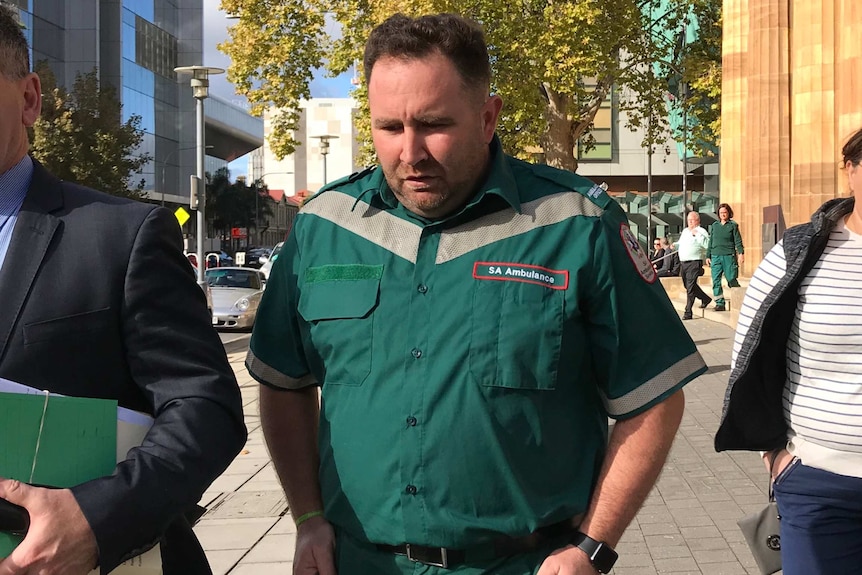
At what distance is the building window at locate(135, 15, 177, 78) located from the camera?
76.4 m

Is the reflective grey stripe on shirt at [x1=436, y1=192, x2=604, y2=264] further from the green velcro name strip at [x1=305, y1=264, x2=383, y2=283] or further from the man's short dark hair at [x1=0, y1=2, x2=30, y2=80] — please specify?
the man's short dark hair at [x1=0, y1=2, x2=30, y2=80]

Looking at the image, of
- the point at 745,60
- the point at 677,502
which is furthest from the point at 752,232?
the point at 677,502

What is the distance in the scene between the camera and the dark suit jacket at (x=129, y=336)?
185cm

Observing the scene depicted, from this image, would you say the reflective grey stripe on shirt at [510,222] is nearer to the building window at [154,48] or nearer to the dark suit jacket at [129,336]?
the dark suit jacket at [129,336]

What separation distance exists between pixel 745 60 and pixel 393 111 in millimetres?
21634

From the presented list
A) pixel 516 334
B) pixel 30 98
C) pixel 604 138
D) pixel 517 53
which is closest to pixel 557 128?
pixel 517 53

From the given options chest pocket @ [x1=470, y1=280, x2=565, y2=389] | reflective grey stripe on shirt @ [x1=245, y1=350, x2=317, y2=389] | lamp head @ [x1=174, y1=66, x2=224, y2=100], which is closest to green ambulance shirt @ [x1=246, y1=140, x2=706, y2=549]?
chest pocket @ [x1=470, y1=280, x2=565, y2=389]

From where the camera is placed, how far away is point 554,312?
2.30 metres

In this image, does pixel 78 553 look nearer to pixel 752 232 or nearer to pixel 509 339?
pixel 509 339

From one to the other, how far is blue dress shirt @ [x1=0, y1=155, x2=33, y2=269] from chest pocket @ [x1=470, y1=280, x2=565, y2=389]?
926mm

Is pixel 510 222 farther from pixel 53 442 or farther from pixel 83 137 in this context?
pixel 83 137

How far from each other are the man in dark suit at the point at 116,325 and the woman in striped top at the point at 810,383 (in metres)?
1.87

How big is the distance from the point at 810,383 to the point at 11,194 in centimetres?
232

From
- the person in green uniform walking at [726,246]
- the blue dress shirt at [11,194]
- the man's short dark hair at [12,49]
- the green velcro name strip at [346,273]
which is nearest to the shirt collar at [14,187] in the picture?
the blue dress shirt at [11,194]
